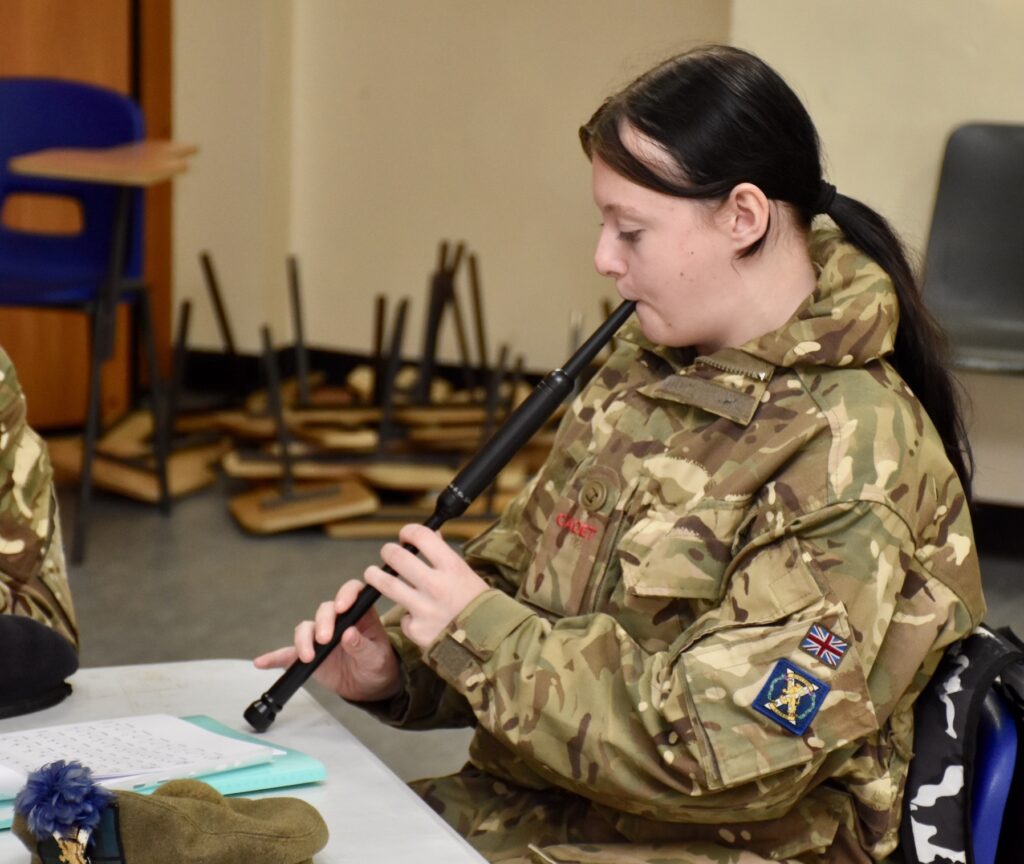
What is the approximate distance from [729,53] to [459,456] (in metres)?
2.76

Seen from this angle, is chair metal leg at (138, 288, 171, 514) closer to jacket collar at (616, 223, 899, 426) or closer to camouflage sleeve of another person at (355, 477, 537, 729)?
camouflage sleeve of another person at (355, 477, 537, 729)

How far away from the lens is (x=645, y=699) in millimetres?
1014

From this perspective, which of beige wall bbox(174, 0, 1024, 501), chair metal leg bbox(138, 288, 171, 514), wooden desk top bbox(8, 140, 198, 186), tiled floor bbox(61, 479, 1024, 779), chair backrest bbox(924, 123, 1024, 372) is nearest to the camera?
tiled floor bbox(61, 479, 1024, 779)

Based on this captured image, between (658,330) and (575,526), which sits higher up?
(658,330)

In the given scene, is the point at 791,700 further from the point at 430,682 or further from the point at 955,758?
the point at 430,682

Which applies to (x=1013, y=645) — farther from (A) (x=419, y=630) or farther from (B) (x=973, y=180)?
(B) (x=973, y=180)

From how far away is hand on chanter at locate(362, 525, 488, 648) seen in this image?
1.06 m

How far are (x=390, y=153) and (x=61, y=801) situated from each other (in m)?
4.14

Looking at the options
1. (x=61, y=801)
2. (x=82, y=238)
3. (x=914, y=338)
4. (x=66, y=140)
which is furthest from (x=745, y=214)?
(x=66, y=140)

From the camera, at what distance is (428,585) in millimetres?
1060

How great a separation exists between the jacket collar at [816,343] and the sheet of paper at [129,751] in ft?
1.42

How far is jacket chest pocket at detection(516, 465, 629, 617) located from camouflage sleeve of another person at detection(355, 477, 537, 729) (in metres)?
0.09

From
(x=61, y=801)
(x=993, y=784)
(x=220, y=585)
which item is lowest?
(x=220, y=585)

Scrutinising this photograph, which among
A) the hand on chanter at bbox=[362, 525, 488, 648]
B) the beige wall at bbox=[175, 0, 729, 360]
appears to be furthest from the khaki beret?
the beige wall at bbox=[175, 0, 729, 360]
